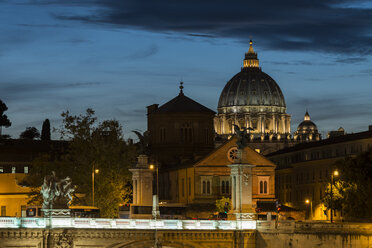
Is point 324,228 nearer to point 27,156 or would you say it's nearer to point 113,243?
point 113,243

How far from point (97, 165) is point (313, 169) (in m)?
61.0

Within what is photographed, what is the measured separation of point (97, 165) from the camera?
4761 inches

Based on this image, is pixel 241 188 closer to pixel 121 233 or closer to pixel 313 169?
pixel 121 233

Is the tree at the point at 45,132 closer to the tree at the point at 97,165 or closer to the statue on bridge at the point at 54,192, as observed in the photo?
the tree at the point at 97,165

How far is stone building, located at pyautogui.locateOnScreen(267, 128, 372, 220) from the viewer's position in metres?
162

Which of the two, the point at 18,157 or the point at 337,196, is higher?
the point at 18,157

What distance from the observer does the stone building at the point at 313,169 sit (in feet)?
533

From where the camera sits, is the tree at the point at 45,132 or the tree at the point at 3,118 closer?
the tree at the point at 3,118

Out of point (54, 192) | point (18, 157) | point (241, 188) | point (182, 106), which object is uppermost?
point (182, 106)

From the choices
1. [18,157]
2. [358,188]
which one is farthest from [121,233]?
[18,157]

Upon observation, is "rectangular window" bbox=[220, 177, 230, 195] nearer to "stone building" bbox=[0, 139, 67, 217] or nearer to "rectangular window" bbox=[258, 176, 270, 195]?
"rectangular window" bbox=[258, 176, 270, 195]

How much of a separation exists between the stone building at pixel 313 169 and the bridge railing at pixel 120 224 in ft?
209

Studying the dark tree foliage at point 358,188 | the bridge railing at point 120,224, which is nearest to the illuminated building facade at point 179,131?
the dark tree foliage at point 358,188

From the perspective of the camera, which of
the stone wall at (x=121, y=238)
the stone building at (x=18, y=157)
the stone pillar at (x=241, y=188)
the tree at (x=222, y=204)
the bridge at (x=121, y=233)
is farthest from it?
the tree at (x=222, y=204)
